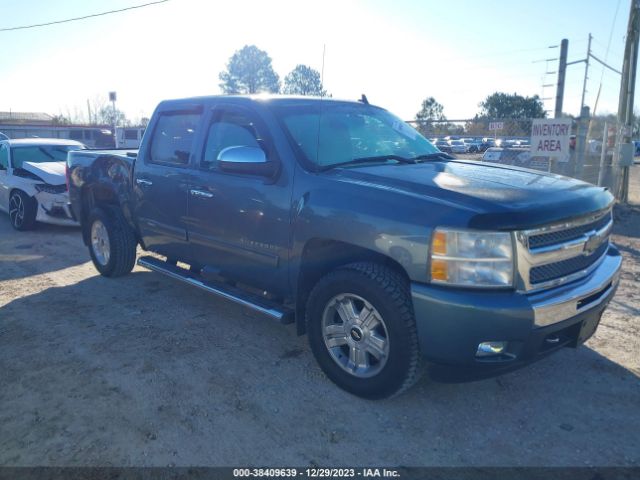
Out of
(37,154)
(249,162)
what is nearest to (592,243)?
(249,162)

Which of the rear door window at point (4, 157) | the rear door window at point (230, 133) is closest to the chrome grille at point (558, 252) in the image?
the rear door window at point (230, 133)

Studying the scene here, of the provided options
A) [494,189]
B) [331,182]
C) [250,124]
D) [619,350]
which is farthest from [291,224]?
[619,350]

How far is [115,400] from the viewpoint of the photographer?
332 centimetres

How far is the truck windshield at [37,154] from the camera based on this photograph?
9.37m

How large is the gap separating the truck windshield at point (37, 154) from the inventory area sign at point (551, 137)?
8311 mm

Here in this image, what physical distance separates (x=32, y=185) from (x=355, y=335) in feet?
24.7

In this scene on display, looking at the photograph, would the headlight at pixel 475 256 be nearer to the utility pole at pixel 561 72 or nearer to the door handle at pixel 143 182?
the door handle at pixel 143 182

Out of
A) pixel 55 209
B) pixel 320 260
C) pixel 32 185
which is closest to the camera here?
pixel 320 260

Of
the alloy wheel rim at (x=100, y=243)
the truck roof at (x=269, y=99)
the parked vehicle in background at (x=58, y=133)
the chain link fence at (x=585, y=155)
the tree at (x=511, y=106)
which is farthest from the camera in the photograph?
the tree at (x=511, y=106)

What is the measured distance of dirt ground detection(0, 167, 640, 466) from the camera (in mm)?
2807

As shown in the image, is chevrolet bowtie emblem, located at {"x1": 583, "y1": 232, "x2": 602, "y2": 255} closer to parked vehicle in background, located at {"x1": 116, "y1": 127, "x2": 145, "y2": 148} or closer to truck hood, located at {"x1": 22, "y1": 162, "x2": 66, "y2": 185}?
truck hood, located at {"x1": 22, "y1": 162, "x2": 66, "y2": 185}

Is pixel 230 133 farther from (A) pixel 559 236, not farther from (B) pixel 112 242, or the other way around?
(A) pixel 559 236

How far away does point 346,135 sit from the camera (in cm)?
408

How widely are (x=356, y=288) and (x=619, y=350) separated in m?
2.35
